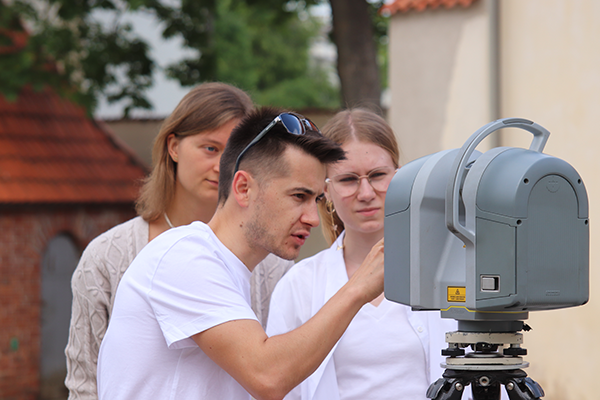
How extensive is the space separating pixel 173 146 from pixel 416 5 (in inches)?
215

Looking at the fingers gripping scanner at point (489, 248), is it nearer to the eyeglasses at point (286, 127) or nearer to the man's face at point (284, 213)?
the man's face at point (284, 213)

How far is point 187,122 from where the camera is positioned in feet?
9.27

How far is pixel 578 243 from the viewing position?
165 cm

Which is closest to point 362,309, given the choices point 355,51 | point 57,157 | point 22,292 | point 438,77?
point 438,77

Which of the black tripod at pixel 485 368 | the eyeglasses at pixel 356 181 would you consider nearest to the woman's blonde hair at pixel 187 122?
the eyeglasses at pixel 356 181

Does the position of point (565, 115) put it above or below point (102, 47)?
below

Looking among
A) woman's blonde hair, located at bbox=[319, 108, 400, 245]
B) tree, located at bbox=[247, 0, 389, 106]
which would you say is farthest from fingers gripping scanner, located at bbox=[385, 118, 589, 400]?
tree, located at bbox=[247, 0, 389, 106]

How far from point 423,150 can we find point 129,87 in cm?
439

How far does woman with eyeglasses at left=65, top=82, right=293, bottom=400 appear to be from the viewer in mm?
2652

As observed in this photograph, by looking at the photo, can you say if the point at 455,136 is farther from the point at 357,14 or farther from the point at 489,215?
the point at 489,215

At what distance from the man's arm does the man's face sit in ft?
0.83

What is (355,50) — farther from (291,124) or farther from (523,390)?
(523,390)

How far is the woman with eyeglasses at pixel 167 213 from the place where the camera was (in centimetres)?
265

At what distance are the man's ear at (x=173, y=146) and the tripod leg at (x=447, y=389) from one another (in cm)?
156
